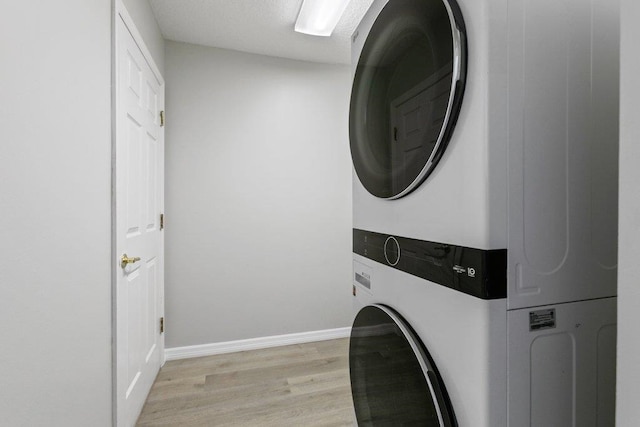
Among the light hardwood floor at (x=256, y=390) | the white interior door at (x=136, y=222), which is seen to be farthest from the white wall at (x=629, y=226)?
the white interior door at (x=136, y=222)

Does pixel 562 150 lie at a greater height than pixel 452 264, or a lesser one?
greater

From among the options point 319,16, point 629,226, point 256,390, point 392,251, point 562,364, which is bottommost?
point 256,390

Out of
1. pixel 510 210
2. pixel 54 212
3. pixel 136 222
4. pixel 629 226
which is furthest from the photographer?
pixel 136 222

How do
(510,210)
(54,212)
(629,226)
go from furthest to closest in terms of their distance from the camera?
1. (54,212)
2. (510,210)
3. (629,226)

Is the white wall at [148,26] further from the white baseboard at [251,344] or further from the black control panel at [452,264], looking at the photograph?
the white baseboard at [251,344]

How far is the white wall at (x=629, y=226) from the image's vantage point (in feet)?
1.38

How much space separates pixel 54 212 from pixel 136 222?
0.83m

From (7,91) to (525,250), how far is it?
120 centimetres

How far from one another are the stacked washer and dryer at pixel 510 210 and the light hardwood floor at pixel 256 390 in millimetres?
1009

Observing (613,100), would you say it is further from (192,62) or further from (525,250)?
(192,62)

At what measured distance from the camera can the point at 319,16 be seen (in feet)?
6.73

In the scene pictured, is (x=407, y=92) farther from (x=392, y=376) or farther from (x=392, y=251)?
(x=392, y=376)

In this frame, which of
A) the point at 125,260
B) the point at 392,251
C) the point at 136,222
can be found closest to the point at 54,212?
the point at 125,260

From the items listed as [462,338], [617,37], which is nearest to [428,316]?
[462,338]
